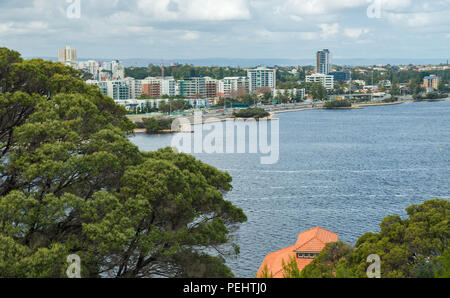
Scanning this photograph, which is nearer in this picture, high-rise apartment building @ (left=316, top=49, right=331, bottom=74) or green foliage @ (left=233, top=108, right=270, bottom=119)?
green foliage @ (left=233, top=108, right=270, bottom=119)

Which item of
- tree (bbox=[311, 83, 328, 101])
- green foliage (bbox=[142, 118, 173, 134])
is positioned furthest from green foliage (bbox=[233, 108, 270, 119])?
tree (bbox=[311, 83, 328, 101])

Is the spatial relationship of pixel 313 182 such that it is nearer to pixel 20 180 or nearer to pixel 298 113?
pixel 20 180

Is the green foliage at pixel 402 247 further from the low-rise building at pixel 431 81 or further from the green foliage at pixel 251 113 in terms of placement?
the low-rise building at pixel 431 81

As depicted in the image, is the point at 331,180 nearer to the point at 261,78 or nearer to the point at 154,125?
the point at 154,125

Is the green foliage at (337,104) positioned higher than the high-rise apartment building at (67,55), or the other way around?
the high-rise apartment building at (67,55)

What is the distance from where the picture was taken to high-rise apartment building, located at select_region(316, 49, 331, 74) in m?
101

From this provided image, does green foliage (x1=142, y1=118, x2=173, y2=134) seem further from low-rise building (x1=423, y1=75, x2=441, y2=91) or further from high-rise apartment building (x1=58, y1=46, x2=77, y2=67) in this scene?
low-rise building (x1=423, y1=75, x2=441, y2=91)

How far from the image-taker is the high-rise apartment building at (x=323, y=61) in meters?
101

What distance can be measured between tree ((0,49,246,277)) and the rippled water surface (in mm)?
1122

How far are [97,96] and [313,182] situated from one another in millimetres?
12333

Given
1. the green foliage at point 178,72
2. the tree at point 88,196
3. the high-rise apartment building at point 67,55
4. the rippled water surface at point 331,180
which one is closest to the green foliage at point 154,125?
the rippled water surface at point 331,180

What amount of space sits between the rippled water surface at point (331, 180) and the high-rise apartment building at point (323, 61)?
67.4 m

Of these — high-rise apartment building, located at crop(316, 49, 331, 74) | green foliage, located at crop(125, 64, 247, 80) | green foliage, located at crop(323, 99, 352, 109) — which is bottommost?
green foliage, located at crop(323, 99, 352, 109)

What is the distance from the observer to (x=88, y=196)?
5344 millimetres
